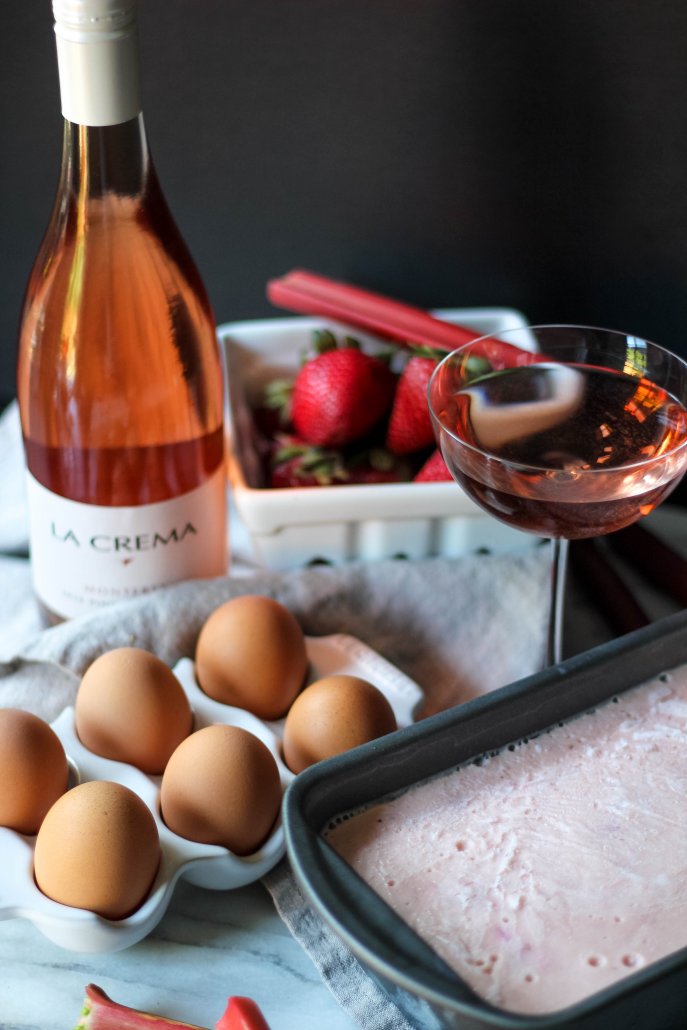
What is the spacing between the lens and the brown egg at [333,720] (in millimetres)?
694

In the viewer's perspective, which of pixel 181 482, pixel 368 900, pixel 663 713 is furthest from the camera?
pixel 181 482

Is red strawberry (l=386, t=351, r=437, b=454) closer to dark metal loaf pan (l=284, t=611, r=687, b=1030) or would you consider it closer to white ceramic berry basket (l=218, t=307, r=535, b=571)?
white ceramic berry basket (l=218, t=307, r=535, b=571)

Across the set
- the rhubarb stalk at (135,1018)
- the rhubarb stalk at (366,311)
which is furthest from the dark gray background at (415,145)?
the rhubarb stalk at (135,1018)

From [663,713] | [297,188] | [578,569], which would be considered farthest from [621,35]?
[663,713]

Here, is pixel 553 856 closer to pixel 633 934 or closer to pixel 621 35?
pixel 633 934

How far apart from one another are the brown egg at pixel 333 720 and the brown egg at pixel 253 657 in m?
0.04

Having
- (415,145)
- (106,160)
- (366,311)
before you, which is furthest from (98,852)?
(415,145)

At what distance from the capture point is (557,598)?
0.79 meters

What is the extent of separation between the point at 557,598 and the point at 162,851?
316mm

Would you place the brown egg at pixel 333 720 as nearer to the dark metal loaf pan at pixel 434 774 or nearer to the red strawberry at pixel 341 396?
the dark metal loaf pan at pixel 434 774

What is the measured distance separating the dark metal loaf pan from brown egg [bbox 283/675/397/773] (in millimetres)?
84

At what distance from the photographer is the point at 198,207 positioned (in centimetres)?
106

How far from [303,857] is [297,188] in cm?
68

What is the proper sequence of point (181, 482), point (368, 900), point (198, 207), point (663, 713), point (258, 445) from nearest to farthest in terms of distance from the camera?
point (368, 900) < point (663, 713) < point (181, 482) < point (258, 445) < point (198, 207)
